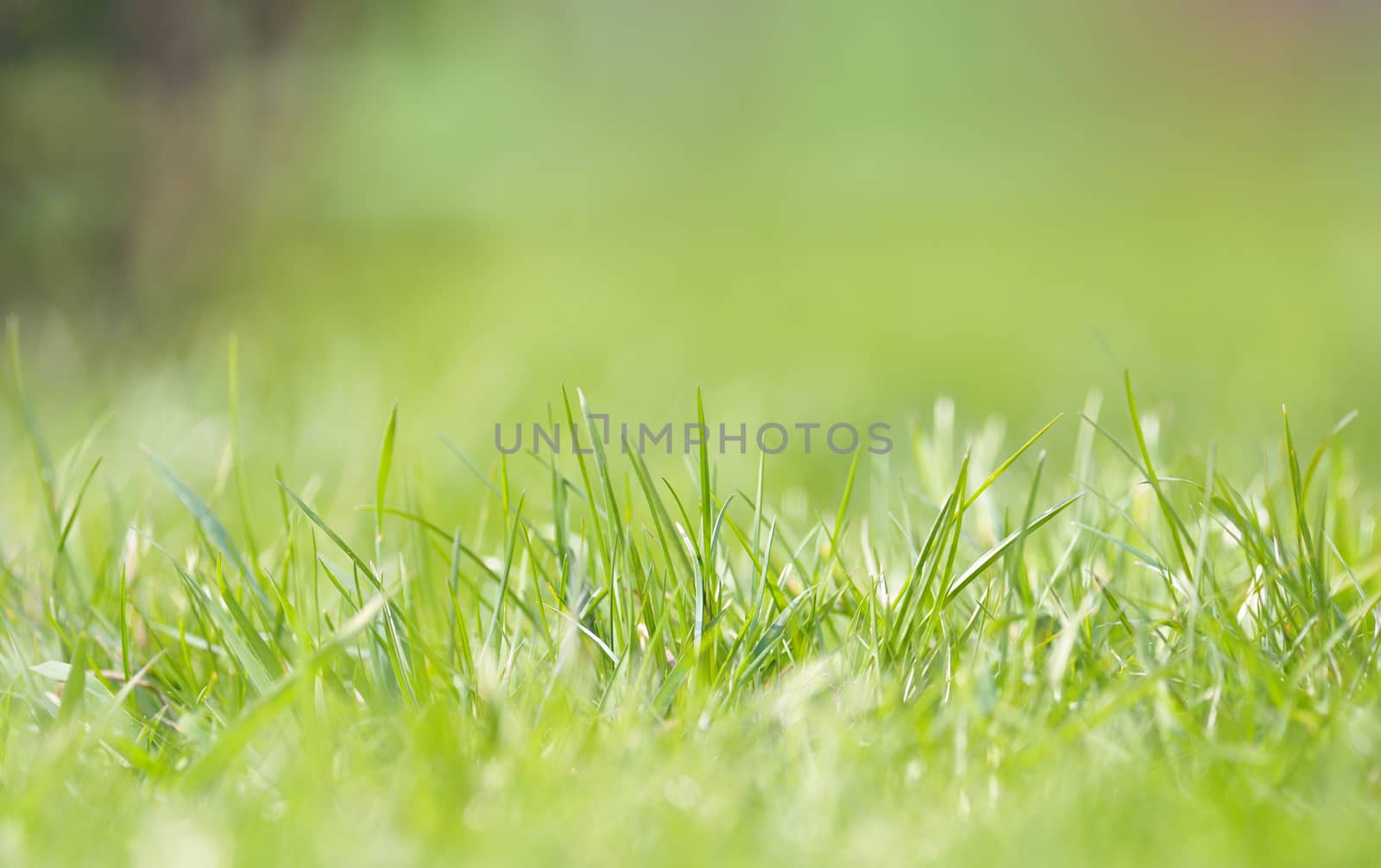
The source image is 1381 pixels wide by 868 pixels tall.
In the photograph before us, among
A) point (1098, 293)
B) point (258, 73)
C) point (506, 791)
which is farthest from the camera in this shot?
point (1098, 293)

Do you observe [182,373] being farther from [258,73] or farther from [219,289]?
[258,73]

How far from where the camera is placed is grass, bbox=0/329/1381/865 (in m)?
0.68

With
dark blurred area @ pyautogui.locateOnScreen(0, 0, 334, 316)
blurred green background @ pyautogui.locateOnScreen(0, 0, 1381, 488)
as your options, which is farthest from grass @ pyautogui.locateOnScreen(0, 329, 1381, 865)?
dark blurred area @ pyautogui.locateOnScreen(0, 0, 334, 316)

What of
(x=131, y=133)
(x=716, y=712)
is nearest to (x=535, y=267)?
(x=131, y=133)

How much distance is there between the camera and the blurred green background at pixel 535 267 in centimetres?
253

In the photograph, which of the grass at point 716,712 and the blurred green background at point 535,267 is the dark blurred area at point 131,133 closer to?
the blurred green background at point 535,267

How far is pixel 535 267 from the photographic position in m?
4.82

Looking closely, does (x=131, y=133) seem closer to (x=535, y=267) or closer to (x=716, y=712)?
(x=535, y=267)

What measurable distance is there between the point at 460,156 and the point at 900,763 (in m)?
8.64

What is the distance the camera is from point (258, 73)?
2971mm

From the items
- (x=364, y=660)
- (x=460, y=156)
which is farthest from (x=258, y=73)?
(x=460, y=156)

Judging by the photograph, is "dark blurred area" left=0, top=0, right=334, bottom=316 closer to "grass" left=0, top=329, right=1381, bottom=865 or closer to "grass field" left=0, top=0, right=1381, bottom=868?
"grass field" left=0, top=0, right=1381, bottom=868

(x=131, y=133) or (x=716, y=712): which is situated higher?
(x=131, y=133)

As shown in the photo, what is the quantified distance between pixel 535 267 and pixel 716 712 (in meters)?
4.14
